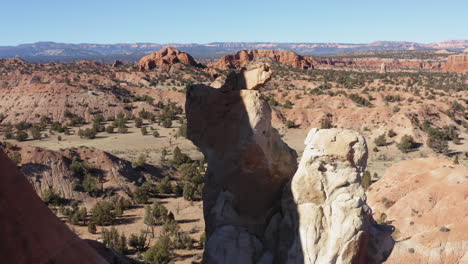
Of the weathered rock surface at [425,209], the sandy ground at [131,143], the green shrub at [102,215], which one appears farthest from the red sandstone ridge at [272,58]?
the green shrub at [102,215]

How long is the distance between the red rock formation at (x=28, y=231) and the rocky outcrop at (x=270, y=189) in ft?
9.23

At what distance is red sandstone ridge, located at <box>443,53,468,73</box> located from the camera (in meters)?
108

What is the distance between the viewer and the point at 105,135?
43.2 m

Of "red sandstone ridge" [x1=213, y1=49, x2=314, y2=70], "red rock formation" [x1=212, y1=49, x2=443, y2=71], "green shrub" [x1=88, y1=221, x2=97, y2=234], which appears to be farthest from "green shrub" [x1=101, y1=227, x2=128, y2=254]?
"red sandstone ridge" [x1=213, y1=49, x2=314, y2=70]

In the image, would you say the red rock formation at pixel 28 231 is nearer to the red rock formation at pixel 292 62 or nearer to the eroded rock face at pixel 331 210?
the eroded rock face at pixel 331 210

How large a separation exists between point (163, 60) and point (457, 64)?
94403mm

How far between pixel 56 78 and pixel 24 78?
8.46 meters

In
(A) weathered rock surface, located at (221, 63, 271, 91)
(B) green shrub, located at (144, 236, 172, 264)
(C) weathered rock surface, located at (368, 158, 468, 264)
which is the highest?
(A) weathered rock surface, located at (221, 63, 271, 91)

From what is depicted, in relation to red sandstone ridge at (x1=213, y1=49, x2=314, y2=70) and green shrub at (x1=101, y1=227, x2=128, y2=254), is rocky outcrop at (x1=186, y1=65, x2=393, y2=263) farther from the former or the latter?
red sandstone ridge at (x1=213, y1=49, x2=314, y2=70)

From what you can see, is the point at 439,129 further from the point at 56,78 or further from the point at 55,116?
the point at 56,78

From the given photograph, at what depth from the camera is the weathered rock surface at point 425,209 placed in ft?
38.1

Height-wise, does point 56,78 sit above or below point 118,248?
above

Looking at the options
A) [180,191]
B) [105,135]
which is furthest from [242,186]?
[105,135]

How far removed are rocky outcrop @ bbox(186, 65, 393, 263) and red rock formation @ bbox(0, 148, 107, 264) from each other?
9.23 ft
